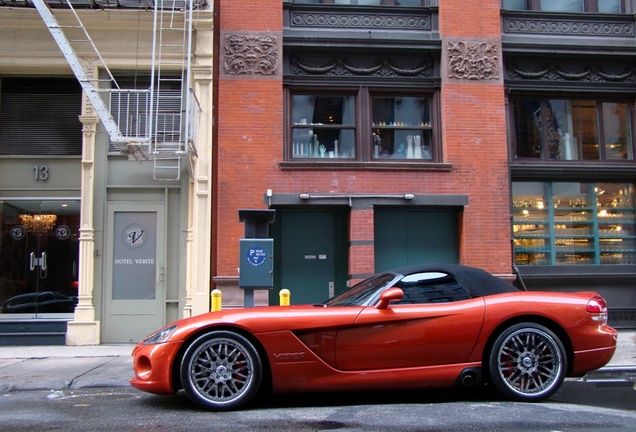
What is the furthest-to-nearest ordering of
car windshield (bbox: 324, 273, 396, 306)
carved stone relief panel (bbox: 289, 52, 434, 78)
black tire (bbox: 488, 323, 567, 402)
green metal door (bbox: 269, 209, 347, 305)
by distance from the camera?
carved stone relief panel (bbox: 289, 52, 434, 78), green metal door (bbox: 269, 209, 347, 305), car windshield (bbox: 324, 273, 396, 306), black tire (bbox: 488, 323, 567, 402)

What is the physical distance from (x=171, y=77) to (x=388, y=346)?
796 centimetres

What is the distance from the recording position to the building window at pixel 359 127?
12047 mm

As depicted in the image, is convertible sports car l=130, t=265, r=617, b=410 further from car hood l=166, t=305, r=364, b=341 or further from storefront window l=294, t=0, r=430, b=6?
storefront window l=294, t=0, r=430, b=6

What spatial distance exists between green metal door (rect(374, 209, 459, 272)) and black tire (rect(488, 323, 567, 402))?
238 inches

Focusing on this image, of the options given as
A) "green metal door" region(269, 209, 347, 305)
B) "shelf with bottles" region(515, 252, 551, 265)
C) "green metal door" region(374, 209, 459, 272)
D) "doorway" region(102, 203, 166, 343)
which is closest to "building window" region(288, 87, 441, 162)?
"green metal door" region(374, 209, 459, 272)

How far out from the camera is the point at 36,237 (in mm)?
11344

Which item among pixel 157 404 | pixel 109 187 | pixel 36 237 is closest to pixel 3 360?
pixel 36 237

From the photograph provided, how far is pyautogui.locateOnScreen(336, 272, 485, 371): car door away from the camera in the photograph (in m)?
5.55

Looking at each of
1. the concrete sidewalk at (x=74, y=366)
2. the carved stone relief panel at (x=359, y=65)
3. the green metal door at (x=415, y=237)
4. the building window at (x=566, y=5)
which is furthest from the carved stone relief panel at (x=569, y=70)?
the concrete sidewalk at (x=74, y=366)

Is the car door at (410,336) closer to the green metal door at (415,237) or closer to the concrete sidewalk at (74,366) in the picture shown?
the concrete sidewalk at (74,366)

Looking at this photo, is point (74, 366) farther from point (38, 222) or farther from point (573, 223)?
point (573, 223)

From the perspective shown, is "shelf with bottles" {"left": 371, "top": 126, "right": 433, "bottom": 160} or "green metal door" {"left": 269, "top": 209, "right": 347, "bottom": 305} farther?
"shelf with bottles" {"left": 371, "top": 126, "right": 433, "bottom": 160}

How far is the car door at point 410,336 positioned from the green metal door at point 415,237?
600 centimetres

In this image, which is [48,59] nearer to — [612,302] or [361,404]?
[361,404]
